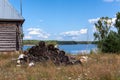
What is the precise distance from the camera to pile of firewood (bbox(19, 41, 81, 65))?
1494 cm

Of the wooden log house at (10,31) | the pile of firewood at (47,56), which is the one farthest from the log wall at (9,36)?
the pile of firewood at (47,56)

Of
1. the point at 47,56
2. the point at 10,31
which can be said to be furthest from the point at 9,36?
the point at 47,56

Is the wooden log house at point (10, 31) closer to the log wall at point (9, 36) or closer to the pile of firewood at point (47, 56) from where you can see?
the log wall at point (9, 36)

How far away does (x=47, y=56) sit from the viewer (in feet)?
50.5

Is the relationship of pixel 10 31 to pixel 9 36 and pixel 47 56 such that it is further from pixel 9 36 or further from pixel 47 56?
pixel 47 56

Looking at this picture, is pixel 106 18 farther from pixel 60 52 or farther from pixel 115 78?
pixel 115 78

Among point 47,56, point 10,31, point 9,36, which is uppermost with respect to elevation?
point 10,31

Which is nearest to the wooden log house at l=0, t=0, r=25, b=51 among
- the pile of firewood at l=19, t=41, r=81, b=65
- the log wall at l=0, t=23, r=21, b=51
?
the log wall at l=0, t=23, r=21, b=51

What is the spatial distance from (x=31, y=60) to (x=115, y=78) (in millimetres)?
7063

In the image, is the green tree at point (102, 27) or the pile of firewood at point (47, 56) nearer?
the pile of firewood at point (47, 56)

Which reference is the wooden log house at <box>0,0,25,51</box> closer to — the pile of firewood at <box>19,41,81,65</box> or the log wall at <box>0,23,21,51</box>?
the log wall at <box>0,23,21,51</box>

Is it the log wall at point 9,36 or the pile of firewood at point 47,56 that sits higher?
the log wall at point 9,36

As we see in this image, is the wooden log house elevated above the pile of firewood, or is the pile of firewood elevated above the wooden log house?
the wooden log house

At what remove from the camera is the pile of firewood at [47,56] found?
1494 cm
